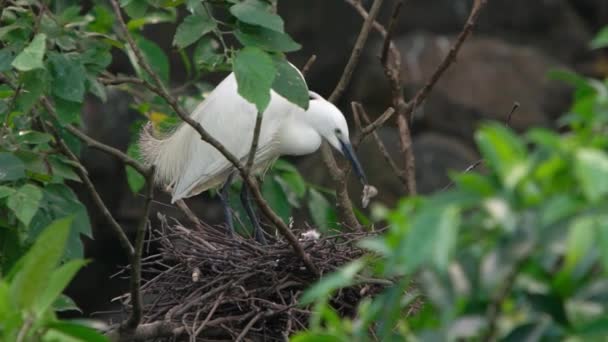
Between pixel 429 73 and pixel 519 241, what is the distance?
19.4ft

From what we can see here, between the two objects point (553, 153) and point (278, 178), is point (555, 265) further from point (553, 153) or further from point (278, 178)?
point (278, 178)

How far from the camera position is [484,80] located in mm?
6883

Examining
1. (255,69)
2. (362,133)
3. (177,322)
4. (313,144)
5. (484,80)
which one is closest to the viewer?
(255,69)

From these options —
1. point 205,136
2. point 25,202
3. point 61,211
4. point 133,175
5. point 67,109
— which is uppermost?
point 205,136

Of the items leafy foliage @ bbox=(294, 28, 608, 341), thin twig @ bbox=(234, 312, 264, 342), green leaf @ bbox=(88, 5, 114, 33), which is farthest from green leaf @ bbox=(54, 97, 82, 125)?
leafy foliage @ bbox=(294, 28, 608, 341)

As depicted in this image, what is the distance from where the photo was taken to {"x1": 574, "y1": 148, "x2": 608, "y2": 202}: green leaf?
875 mm

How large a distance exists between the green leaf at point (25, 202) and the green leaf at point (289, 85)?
1.77 feet

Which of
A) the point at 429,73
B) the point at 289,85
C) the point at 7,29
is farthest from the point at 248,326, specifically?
the point at 429,73

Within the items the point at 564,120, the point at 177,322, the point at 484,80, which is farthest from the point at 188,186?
the point at 484,80

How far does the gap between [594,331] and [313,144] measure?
2186mm

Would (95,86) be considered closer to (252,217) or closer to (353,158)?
(353,158)

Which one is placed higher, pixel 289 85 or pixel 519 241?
pixel 519 241

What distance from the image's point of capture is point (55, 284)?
117 centimetres

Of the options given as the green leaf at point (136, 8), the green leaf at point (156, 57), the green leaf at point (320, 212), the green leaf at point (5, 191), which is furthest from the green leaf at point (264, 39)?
the green leaf at point (156, 57)
